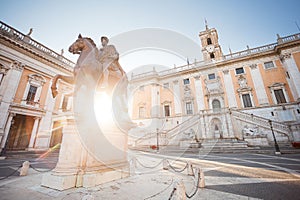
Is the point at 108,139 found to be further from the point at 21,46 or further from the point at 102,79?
the point at 21,46

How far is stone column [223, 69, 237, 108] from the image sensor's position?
70.9 ft

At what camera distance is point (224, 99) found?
72.9 ft

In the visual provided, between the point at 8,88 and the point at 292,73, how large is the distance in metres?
33.5

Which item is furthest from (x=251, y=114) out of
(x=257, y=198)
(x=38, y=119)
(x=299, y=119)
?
(x=38, y=119)

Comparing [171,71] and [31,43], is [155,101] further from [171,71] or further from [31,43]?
[31,43]

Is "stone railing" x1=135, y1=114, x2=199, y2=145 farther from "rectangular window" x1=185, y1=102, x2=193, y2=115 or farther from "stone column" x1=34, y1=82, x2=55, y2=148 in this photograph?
"stone column" x1=34, y1=82, x2=55, y2=148

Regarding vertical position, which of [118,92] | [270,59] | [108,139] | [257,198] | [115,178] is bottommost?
[257,198]

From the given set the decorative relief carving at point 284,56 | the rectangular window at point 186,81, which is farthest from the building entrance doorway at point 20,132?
the decorative relief carving at point 284,56

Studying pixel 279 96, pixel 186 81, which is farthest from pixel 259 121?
pixel 186 81

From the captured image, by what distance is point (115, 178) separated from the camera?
4.02 m

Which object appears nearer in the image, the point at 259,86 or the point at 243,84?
the point at 259,86

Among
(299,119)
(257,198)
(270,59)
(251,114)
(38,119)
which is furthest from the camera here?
(270,59)

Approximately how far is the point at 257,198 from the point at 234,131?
61.2 ft

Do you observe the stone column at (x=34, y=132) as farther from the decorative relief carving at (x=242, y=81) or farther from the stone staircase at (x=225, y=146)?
the decorative relief carving at (x=242, y=81)
